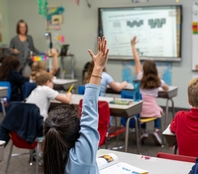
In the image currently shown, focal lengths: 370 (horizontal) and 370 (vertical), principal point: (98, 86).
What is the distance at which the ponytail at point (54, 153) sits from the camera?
142 cm

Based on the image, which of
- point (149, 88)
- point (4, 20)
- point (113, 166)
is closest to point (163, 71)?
point (149, 88)

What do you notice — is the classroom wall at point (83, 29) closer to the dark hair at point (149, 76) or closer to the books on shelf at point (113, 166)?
the dark hair at point (149, 76)

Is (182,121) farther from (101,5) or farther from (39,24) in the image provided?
(39,24)

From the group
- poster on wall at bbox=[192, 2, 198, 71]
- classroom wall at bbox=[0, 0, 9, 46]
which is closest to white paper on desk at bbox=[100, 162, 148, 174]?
poster on wall at bbox=[192, 2, 198, 71]

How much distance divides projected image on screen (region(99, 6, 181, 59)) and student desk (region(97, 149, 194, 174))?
4731 mm

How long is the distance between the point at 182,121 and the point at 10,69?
133 inches

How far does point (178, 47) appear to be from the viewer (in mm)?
6680

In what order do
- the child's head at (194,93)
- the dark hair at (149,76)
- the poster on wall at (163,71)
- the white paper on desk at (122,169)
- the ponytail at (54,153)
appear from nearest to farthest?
1. the ponytail at (54,153)
2. the white paper on desk at (122,169)
3. the child's head at (194,93)
4. the dark hair at (149,76)
5. the poster on wall at (163,71)

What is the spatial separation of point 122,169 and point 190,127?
33.9 inches

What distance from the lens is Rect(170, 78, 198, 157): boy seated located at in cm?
261

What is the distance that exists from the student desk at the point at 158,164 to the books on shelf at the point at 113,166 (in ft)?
0.33

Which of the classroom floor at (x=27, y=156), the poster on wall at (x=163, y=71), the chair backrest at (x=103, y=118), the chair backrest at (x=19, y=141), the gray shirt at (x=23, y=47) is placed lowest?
the classroom floor at (x=27, y=156)

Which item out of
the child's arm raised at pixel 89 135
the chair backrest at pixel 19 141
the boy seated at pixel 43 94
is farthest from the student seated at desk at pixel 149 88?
the child's arm raised at pixel 89 135

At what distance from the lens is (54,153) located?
142cm
